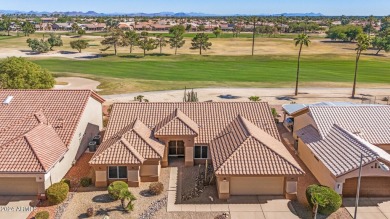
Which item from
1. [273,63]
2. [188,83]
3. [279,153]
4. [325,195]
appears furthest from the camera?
[273,63]

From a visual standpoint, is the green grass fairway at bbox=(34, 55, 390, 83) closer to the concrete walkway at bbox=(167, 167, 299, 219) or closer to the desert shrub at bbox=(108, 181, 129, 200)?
the concrete walkway at bbox=(167, 167, 299, 219)

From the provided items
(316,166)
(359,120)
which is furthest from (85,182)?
(359,120)

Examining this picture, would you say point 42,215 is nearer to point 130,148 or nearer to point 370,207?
point 130,148

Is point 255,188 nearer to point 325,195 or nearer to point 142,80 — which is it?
point 325,195

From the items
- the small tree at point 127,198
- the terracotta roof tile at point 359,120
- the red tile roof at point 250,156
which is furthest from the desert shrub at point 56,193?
the terracotta roof tile at point 359,120

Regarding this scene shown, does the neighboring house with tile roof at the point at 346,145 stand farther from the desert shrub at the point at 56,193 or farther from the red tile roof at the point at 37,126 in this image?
the red tile roof at the point at 37,126

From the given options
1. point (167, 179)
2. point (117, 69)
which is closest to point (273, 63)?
point (117, 69)
